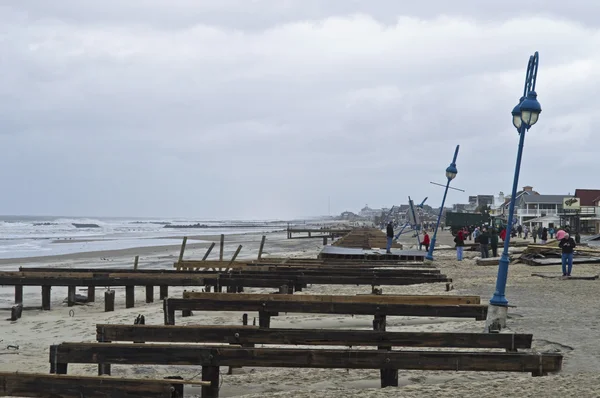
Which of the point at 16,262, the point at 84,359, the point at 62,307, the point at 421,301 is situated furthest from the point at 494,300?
the point at 16,262

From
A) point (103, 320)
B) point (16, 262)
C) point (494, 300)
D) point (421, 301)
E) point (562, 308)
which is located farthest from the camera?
point (16, 262)

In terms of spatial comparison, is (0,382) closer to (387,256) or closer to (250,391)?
(250,391)

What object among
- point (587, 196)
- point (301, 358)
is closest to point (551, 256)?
point (301, 358)

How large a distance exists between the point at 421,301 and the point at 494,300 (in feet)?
4.30

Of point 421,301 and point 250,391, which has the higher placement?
point 421,301

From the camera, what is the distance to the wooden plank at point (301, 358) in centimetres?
666

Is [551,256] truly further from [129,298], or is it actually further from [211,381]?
[211,381]

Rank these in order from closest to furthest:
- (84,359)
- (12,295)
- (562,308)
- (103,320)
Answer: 1. (84,359)
2. (562,308)
3. (103,320)
4. (12,295)

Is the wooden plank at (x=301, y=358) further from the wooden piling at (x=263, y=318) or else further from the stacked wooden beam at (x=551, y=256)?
the stacked wooden beam at (x=551, y=256)

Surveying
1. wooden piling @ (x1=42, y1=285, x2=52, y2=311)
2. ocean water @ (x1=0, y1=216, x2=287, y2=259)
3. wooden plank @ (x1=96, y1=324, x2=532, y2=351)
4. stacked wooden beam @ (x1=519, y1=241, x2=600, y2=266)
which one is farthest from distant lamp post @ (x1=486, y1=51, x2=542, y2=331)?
ocean water @ (x1=0, y1=216, x2=287, y2=259)

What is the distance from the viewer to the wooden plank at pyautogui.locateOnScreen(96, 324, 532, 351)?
7.45 meters

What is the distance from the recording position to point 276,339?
7566 millimetres

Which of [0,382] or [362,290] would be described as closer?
[0,382]

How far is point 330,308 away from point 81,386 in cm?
477
